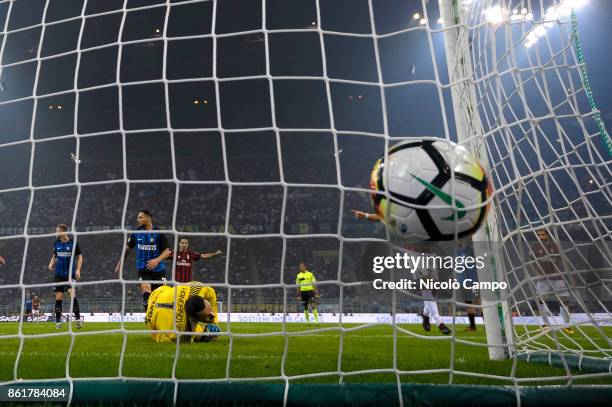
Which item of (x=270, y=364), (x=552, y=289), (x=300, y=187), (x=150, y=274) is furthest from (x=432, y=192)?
(x=300, y=187)

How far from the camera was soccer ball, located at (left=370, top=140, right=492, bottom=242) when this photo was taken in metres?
2.01

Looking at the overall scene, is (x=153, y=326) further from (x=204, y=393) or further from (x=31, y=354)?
(x=204, y=393)

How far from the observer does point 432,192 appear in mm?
2014

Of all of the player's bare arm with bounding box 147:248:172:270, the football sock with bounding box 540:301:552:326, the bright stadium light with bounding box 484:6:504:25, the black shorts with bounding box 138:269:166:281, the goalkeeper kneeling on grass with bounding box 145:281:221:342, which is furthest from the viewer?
the black shorts with bounding box 138:269:166:281

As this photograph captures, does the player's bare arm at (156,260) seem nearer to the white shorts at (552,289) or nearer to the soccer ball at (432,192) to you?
the soccer ball at (432,192)

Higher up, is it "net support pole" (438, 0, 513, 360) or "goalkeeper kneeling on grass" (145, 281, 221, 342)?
"net support pole" (438, 0, 513, 360)

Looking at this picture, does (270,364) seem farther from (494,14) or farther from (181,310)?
(494,14)

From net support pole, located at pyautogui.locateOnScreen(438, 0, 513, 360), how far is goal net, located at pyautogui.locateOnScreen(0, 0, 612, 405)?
0.05ft

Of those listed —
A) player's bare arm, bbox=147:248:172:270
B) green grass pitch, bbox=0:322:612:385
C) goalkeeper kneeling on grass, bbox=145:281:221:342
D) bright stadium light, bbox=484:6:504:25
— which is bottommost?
→ green grass pitch, bbox=0:322:612:385

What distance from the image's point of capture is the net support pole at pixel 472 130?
9.04 ft

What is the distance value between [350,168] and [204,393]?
695 inches

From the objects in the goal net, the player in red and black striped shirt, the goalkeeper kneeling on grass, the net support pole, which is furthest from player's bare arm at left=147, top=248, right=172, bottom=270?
the net support pole

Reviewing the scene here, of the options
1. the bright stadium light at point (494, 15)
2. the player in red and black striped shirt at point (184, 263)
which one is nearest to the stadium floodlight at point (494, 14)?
the bright stadium light at point (494, 15)

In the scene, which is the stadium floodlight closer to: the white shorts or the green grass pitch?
the white shorts
